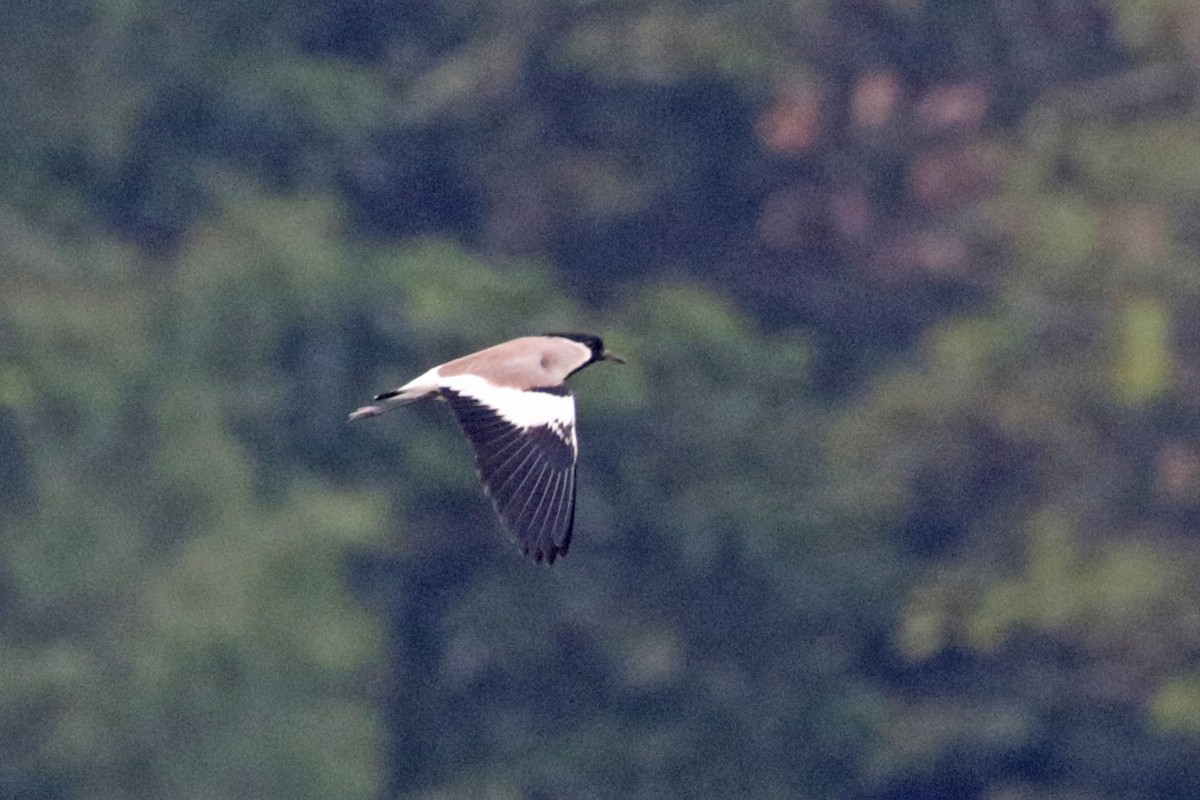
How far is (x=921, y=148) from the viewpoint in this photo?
19.5 metres

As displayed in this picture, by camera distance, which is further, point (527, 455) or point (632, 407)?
point (632, 407)

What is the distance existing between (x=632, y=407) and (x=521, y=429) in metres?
9.95

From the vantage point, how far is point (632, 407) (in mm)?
18609

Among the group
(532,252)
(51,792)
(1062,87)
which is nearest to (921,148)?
(1062,87)

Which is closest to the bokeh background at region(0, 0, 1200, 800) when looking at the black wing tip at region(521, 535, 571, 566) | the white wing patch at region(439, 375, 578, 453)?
the white wing patch at region(439, 375, 578, 453)

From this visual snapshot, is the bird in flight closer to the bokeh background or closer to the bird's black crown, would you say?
the bird's black crown

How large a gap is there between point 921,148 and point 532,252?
225 cm

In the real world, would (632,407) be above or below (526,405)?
above

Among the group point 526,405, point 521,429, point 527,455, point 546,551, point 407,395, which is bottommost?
point 546,551

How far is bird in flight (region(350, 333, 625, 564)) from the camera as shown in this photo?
8.33 m

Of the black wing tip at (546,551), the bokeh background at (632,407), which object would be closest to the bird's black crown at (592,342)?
the black wing tip at (546,551)

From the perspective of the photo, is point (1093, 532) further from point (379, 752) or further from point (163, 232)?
point (163, 232)

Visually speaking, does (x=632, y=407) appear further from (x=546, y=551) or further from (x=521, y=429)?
(x=546, y=551)

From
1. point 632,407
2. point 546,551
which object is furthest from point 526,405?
point 632,407
